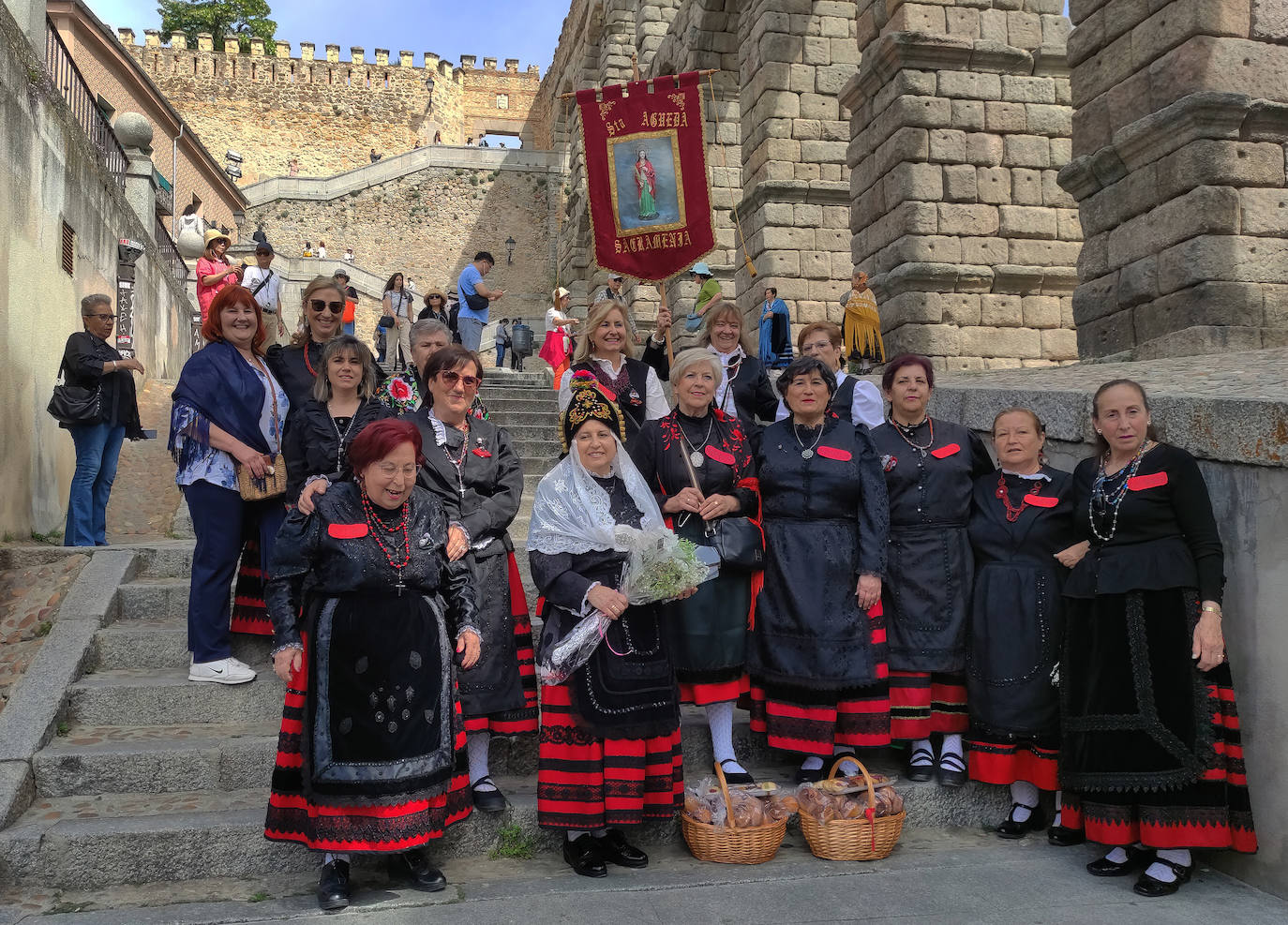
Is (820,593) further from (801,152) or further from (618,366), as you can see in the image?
(801,152)

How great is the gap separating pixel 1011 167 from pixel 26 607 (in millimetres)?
9487

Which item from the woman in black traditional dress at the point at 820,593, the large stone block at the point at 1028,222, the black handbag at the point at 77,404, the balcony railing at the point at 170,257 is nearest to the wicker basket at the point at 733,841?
the woman in black traditional dress at the point at 820,593

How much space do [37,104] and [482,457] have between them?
605cm

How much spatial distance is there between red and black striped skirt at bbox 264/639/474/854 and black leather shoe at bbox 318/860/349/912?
0.34 feet

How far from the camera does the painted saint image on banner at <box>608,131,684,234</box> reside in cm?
761

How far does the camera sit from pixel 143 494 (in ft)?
27.7

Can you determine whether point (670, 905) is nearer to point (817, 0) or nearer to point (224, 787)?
point (224, 787)

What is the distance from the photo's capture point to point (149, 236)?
1341cm

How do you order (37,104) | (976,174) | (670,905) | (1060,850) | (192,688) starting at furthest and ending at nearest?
(976,174), (37,104), (192,688), (1060,850), (670,905)

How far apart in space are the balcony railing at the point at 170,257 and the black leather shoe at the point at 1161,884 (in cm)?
1436

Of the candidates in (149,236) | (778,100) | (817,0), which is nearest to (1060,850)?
(778,100)

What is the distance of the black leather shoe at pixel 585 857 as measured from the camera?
12.1 feet

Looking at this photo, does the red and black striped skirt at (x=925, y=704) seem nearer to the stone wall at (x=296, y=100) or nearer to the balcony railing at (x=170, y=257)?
the balcony railing at (x=170, y=257)

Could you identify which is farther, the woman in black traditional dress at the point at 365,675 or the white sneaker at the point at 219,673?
the white sneaker at the point at 219,673
